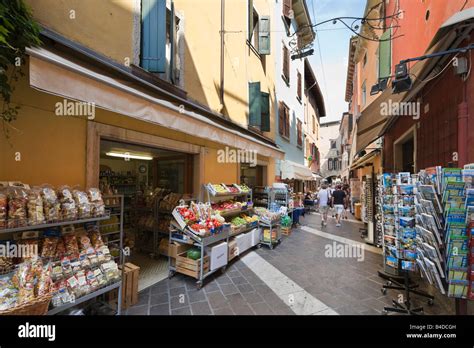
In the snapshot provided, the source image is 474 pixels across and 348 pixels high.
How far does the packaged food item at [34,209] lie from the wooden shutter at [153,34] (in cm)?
277

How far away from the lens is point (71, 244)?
2615 millimetres

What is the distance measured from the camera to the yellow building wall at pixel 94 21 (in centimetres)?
271

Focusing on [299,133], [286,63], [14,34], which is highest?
[286,63]

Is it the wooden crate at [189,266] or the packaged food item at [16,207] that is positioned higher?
the packaged food item at [16,207]

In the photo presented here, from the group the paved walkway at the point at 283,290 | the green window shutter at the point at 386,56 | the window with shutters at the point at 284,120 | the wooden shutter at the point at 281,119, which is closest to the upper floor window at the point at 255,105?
the wooden shutter at the point at 281,119

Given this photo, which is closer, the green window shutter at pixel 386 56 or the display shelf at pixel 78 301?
the display shelf at pixel 78 301

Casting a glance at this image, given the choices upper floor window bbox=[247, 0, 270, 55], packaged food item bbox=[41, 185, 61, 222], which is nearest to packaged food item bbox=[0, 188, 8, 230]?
packaged food item bbox=[41, 185, 61, 222]

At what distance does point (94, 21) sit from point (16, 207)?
291 centimetres

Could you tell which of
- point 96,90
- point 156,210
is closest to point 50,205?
point 96,90

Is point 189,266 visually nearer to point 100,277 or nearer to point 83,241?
point 100,277

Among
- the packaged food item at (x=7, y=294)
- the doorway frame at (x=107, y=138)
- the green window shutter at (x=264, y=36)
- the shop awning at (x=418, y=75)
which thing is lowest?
the packaged food item at (x=7, y=294)

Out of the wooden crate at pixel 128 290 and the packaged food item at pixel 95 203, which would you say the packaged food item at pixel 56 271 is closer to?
the packaged food item at pixel 95 203
